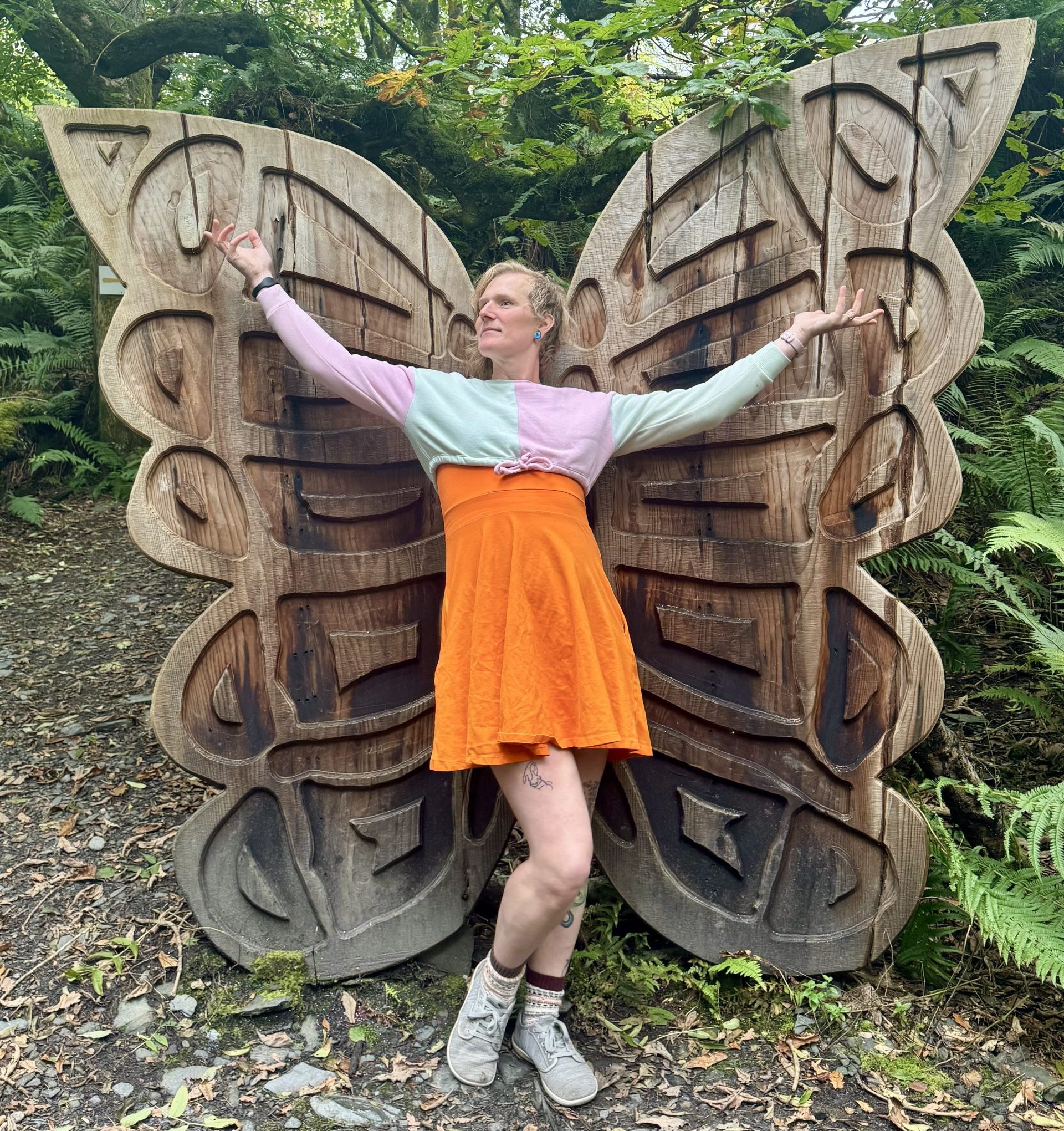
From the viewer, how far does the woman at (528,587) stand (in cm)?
232

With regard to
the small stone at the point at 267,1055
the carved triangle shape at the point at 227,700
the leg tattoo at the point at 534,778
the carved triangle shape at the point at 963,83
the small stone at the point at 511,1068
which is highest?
the carved triangle shape at the point at 963,83

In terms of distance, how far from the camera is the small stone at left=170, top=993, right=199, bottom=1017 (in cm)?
249

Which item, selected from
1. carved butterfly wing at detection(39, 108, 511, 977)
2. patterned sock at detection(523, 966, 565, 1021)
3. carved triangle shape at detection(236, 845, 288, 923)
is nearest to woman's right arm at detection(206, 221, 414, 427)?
carved butterfly wing at detection(39, 108, 511, 977)

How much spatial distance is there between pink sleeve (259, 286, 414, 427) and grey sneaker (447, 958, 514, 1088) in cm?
165

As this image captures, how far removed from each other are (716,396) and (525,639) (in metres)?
0.91

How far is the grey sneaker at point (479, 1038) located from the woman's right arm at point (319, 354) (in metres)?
1.65

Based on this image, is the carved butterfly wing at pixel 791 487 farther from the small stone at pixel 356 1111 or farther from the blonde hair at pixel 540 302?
the small stone at pixel 356 1111

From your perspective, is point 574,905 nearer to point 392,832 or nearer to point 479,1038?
point 479,1038

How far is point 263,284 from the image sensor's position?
98.2 inches

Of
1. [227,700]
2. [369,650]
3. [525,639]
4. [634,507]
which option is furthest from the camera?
[634,507]

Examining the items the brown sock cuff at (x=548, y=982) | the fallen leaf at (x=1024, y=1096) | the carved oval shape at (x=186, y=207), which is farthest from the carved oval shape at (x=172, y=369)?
the fallen leaf at (x=1024, y=1096)

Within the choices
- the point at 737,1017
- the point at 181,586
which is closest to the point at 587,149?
the point at 181,586

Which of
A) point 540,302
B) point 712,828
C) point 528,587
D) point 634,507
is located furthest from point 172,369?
point 712,828

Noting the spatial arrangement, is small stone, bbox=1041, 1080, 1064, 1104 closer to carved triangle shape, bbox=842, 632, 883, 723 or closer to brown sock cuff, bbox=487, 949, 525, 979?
carved triangle shape, bbox=842, 632, 883, 723
